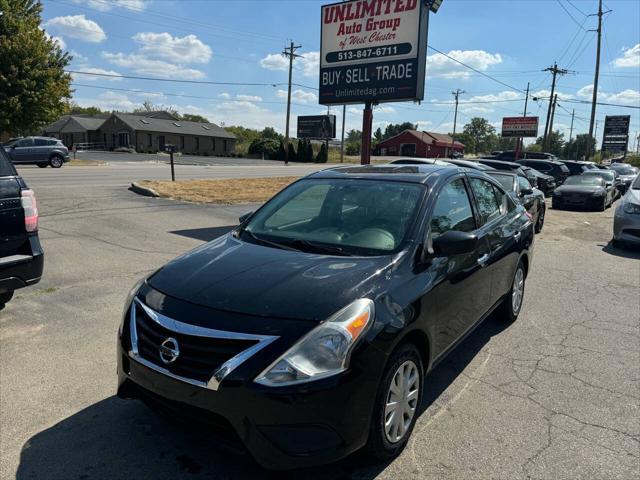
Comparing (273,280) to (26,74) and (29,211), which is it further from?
(26,74)

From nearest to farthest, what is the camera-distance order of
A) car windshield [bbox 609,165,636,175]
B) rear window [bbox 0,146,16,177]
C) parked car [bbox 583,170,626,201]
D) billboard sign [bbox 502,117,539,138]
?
rear window [bbox 0,146,16,177]
parked car [bbox 583,170,626,201]
car windshield [bbox 609,165,636,175]
billboard sign [bbox 502,117,539,138]

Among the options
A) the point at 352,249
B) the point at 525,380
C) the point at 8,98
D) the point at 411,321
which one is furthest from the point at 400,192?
the point at 8,98

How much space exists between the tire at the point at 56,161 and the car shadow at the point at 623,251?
28.0 metres

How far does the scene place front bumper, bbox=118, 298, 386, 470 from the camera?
2.26 m

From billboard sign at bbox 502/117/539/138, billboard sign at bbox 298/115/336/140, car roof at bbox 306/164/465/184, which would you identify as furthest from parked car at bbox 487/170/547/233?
billboard sign at bbox 298/115/336/140

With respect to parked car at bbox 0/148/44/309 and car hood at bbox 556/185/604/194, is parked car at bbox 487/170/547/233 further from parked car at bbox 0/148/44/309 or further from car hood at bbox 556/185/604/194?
parked car at bbox 0/148/44/309

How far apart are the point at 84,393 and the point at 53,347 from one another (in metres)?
0.93

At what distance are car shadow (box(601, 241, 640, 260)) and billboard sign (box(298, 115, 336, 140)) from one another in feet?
217

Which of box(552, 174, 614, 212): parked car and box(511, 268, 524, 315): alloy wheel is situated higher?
box(552, 174, 614, 212): parked car

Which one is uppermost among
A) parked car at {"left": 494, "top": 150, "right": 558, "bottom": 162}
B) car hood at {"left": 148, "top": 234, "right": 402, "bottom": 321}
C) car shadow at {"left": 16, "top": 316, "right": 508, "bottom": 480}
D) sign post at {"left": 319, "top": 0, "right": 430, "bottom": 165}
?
sign post at {"left": 319, "top": 0, "right": 430, "bottom": 165}

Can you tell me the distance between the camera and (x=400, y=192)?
3.69m

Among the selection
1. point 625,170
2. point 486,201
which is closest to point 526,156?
point 625,170

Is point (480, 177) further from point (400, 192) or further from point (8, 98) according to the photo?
point (8, 98)

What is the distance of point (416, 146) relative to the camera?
8450 cm
